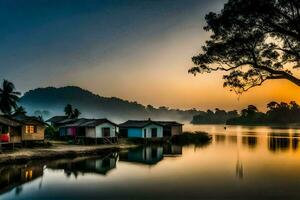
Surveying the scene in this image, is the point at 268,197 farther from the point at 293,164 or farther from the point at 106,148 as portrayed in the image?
the point at 106,148

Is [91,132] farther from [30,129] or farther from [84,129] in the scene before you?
[30,129]

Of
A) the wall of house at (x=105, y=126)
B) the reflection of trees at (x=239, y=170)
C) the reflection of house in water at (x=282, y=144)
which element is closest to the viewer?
the reflection of trees at (x=239, y=170)

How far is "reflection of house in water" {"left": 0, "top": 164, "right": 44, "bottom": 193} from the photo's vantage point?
29.1 meters

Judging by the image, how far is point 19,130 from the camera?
48656 millimetres

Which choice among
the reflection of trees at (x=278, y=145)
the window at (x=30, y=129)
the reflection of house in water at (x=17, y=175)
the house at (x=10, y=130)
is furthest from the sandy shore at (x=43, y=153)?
the reflection of trees at (x=278, y=145)

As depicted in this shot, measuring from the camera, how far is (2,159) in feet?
128

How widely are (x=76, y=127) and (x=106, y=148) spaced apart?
41.1ft

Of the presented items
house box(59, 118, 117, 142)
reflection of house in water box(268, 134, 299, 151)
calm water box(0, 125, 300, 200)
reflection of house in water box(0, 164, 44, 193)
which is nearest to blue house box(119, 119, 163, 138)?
house box(59, 118, 117, 142)

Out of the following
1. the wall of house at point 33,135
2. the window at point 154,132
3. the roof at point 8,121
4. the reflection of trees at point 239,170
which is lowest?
the reflection of trees at point 239,170

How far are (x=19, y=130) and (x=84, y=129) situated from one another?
1843 centimetres

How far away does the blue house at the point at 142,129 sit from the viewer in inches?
2918

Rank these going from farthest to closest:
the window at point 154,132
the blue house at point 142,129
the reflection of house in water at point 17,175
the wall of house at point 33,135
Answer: the window at point 154,132 < the blue house at point 142,129 < the wall of house at point 33,135 < the reflection of house in water at point 17,175

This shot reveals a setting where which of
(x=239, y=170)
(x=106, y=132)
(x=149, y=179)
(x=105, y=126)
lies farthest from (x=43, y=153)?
(x=239, y=170)

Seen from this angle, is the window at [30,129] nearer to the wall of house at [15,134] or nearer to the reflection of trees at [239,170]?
the wall of house at [15,134]
